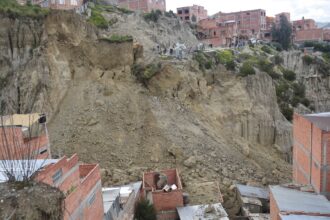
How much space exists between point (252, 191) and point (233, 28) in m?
48.1

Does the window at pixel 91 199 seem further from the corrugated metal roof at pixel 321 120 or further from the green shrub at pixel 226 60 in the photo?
the green shrub at pixel 226 60

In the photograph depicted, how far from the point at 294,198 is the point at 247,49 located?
37.7 meters

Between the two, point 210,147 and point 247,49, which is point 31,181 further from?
point 247,49

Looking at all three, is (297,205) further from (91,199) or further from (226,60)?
(226,60)

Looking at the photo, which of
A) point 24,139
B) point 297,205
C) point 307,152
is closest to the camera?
point 24,139

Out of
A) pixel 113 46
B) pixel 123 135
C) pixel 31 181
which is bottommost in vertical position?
pixel 123 135

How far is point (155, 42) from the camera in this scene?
39062 mm

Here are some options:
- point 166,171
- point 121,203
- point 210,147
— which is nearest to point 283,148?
point 210,147

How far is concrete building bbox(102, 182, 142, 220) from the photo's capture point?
14.2 m

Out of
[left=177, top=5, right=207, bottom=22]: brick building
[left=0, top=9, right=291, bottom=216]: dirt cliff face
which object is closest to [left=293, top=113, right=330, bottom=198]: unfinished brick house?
[left=0, top=9, right=291, bottom=216]: dirt cliff face

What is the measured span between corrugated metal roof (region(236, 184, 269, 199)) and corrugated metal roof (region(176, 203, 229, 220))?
2.35 meters

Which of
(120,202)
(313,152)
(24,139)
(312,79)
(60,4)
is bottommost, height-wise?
(120,202)

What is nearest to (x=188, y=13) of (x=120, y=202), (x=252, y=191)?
(x=252, y=191)

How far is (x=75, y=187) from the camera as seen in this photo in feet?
35.7
